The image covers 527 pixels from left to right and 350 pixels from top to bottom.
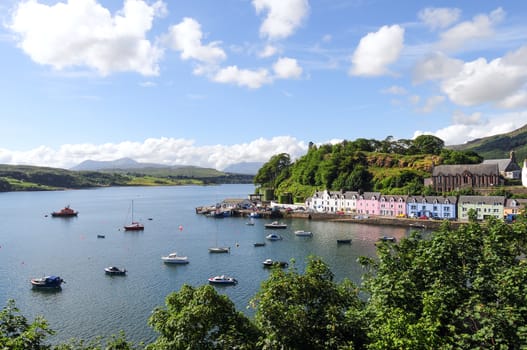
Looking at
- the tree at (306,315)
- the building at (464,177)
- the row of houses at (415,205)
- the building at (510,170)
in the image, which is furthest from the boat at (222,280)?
the building at (510,170)

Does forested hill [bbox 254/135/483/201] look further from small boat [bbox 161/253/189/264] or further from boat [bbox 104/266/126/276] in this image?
boat [bbox 104/266/126/276]

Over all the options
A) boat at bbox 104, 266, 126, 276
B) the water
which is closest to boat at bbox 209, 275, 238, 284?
the water

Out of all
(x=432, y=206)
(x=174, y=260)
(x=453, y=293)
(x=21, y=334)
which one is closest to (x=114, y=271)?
(x=174, y=260)

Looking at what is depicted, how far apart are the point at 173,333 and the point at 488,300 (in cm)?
1210

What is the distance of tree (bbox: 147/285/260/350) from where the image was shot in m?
12.4

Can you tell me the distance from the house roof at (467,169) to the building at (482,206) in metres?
20.0

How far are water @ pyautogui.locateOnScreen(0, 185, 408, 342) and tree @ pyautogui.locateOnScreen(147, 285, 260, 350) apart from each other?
1618cm

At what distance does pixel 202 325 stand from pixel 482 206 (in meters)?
80.5

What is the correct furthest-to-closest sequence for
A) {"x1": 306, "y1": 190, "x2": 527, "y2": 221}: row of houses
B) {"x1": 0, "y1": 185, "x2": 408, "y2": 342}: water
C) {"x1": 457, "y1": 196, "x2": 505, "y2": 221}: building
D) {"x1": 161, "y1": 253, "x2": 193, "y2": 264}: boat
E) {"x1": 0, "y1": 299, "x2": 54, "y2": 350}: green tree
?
{"x1": 306, "y1": 190, "x2": 527, "y2": 221}: row of houses → {"x1": 457, "y1": 196, "x2": 505, "y2": 221}: building → {"x1": 161, "y1": 253, "x2": 193, "y2": 264}: boat → {"x1": 0, "y1": 185, "x2": 408, "y2": 342}: water → {"x1": 0, "y1": 299, "x2": 54, "y2": 350}: green tree

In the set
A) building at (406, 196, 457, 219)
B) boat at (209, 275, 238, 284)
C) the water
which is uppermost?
building at (406, 196, 457, 219)

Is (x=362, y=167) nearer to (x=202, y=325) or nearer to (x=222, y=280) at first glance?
(x=222, y=280)

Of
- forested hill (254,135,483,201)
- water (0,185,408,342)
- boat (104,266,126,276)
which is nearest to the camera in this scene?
water (0,185,408,342)

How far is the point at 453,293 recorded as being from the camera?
14719mm

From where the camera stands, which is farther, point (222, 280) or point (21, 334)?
point (222, 280)
